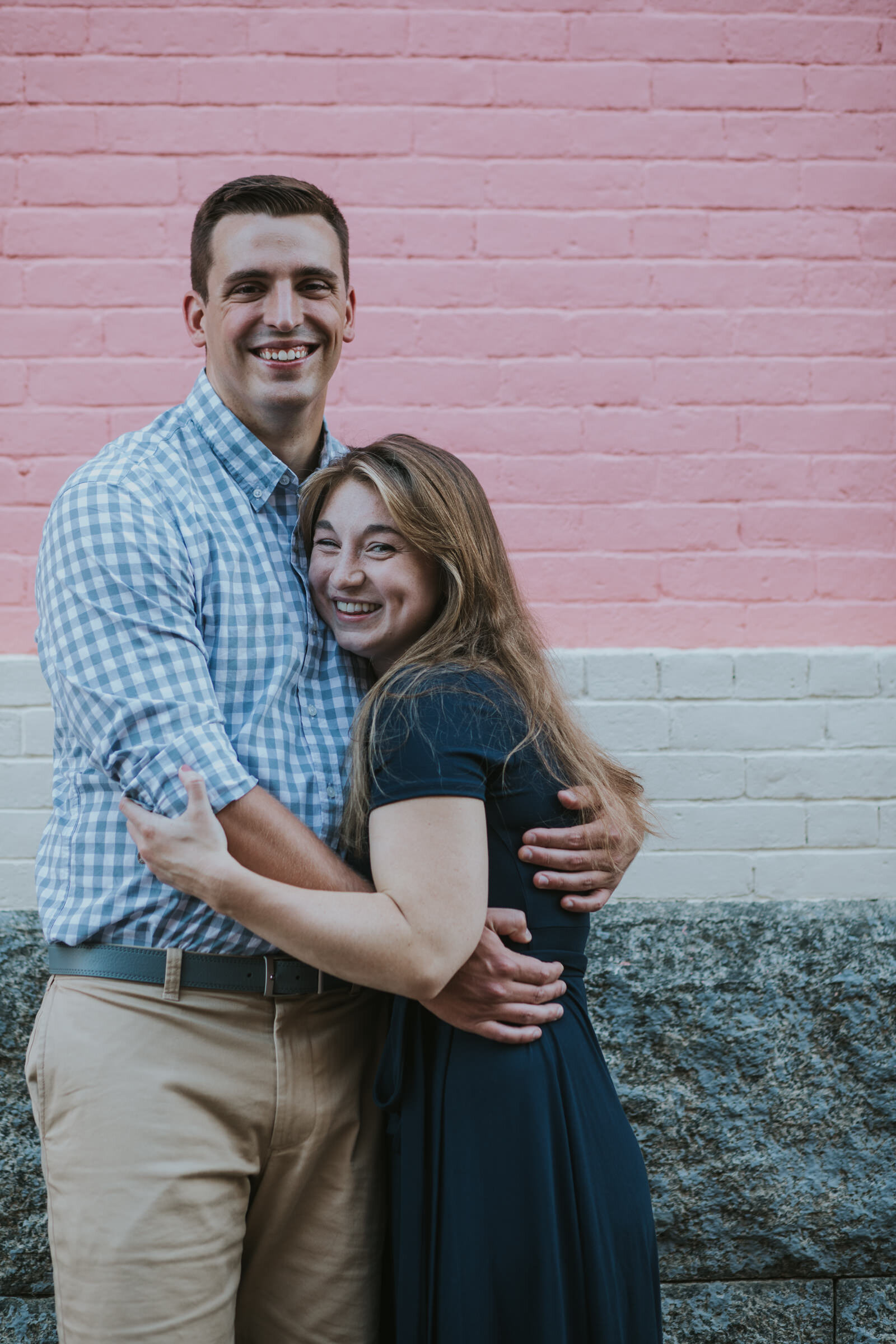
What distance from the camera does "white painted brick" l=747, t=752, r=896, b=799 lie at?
2859mm

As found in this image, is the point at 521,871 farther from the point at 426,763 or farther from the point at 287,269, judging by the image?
the point at 287,269

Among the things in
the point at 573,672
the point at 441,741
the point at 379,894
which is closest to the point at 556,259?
the point at 573,672

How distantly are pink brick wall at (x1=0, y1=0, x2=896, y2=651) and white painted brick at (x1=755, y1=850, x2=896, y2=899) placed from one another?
55 cm

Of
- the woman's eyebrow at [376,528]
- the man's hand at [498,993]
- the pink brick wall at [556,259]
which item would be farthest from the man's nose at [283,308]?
the man's hand at [498,993]

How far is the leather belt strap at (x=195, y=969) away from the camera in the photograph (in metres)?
1.77

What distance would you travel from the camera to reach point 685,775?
285 cm

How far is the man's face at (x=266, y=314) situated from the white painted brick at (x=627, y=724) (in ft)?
3.77

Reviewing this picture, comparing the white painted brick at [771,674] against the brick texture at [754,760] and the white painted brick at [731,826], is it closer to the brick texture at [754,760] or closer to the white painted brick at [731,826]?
the brick texture at [754,760]

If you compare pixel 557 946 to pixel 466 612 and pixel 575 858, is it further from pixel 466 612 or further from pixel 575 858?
pixel 466 612

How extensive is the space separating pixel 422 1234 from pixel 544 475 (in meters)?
1.80

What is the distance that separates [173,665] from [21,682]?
128cm

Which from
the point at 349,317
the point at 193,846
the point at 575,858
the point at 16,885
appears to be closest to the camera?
the point at 193,846

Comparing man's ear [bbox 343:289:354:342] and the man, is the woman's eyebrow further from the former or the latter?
man's ear [bbox 343:289:354:342]

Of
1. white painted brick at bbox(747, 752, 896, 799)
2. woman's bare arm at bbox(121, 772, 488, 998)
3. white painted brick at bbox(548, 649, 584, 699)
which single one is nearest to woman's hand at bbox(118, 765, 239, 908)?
woman's bare arm at bbox(121, 772, 488, 998)
